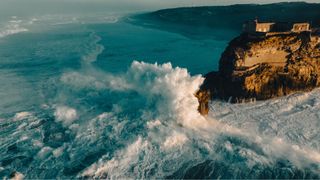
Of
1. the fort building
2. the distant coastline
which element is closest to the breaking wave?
the fort building

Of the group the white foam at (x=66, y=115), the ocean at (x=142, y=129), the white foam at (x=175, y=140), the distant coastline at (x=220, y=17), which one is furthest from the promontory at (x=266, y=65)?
the distant coastline at (x=220, y=17)

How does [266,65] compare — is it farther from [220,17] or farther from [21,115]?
[220,17]

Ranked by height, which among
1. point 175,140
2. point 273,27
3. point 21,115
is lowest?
point 175,140

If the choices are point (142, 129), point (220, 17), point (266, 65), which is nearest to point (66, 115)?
point (142, 129)

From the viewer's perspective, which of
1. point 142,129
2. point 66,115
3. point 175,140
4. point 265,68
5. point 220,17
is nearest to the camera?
point 175,140

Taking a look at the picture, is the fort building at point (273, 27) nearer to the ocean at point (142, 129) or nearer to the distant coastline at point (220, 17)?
the ocean at point (142, 129)

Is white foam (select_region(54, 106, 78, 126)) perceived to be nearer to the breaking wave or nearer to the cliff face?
the breaking wave

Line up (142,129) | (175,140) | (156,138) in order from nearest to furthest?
(175,140) < (156,138) < (142,129)
